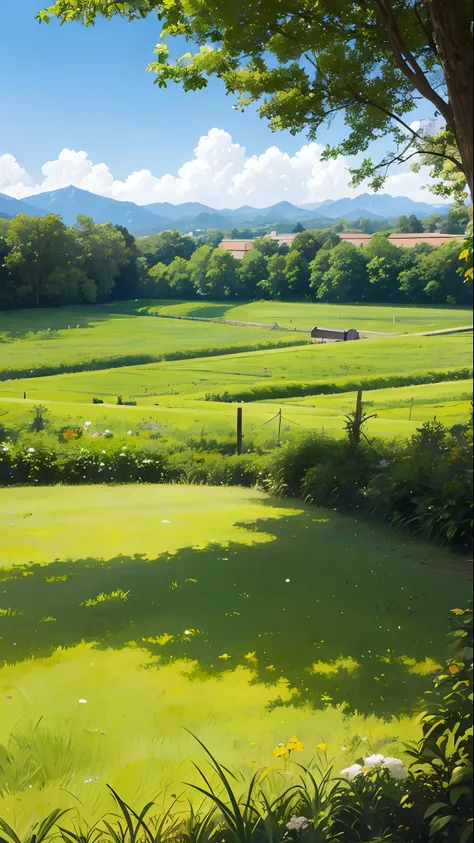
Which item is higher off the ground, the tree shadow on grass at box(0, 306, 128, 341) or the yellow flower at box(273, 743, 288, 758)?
the tree shadow on grass at box(0, 306, 128, 341)

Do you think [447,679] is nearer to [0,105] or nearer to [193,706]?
[193,706]

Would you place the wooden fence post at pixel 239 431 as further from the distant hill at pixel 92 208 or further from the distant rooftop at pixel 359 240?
the distant hill at pixel 92 208

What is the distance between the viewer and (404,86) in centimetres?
408

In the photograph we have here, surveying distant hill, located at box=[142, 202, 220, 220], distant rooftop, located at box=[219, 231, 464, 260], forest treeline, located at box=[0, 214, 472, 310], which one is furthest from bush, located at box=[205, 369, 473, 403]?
distant hill, located at box=[142, 202, 220, 220]

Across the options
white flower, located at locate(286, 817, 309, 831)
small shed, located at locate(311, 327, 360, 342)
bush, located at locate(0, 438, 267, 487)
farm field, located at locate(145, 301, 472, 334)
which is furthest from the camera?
small shed, located at locate(311, 327, 360, 342)

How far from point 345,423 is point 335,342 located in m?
0.60

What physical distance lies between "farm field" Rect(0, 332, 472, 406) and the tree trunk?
11.5 ft

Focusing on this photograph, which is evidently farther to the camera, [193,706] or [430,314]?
[430,314]

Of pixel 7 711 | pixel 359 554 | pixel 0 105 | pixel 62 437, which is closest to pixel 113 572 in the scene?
pixel 7 711

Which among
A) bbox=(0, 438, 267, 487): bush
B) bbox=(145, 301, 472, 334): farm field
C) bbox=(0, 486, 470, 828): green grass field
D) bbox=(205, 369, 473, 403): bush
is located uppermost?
bbox=(145, 301, 472, 334): farm field

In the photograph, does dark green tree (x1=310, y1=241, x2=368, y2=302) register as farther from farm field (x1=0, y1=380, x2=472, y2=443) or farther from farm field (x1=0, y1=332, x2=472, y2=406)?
farm field (x1=0, y1=380, x2=472, y2=443)

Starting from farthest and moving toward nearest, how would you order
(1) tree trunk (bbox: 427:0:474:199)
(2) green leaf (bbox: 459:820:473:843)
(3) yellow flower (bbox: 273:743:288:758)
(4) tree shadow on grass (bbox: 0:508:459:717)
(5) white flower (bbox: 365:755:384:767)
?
1. (4) tree shadow on grass (bbox: 0:508:459:717)
2. (3) yellow flower (bbox: 273:743:288:758)
3. (5) white flower (bbox: 365:755:384:767)
4. (2) green leaf (bbox: 459:820:473:843)
5. (1) tree trunk (bbox: 427:0:474:199)

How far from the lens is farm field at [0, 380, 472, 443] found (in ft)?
16.0

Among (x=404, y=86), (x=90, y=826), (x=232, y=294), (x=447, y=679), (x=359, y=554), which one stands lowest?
(x=90, y=826)
